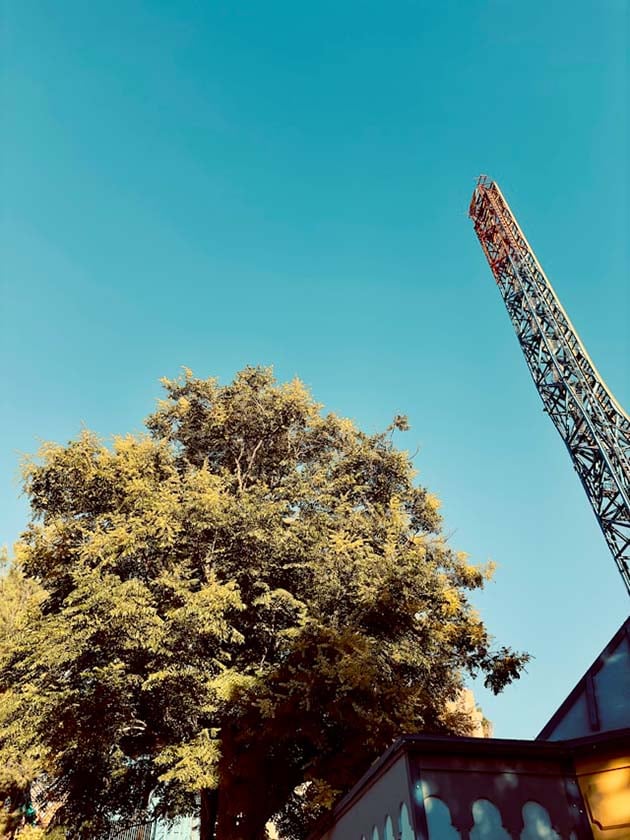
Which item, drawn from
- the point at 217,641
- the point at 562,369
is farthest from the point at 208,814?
the point at 562,369

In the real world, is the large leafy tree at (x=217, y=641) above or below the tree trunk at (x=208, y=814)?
above

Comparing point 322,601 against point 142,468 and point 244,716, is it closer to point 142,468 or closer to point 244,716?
point 244,716

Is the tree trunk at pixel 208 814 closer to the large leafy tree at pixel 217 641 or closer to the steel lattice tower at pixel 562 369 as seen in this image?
the large leafy tree at pixel 217 641

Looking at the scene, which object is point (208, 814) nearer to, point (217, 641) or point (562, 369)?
point (217, 641)

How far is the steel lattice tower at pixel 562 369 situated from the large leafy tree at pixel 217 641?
407cm

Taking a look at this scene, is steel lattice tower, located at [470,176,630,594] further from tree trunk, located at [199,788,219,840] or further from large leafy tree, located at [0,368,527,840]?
tree trunk, located at [199,788,219,840]

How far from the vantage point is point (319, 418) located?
1577 centimetres

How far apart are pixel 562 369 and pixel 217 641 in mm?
11980

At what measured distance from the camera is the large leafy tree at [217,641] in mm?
9414

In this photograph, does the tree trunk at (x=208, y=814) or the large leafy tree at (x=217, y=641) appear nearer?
the large leafy tree at (x=217, y=641)

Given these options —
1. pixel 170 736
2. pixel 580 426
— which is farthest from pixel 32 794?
pixel 580 426

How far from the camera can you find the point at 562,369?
50.0ft

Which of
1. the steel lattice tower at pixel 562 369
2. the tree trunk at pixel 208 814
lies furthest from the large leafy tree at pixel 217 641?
the steel lattice tower at pixel 562 369

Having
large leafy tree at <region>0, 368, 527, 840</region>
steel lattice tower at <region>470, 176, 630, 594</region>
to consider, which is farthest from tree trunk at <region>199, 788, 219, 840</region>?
steel lattice tower at <region>470, 176, 630, 594</region>
